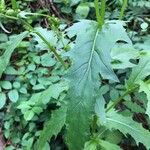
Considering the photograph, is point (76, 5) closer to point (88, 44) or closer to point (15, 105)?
point (15, 105)

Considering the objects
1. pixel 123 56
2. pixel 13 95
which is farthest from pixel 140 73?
pixel 13 95

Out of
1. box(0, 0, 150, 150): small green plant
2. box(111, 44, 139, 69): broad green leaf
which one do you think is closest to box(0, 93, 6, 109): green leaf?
box(0, 0, 150, 150): small green plant

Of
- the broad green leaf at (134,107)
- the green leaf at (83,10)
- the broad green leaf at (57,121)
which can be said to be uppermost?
the broad green leaf at (57,121)

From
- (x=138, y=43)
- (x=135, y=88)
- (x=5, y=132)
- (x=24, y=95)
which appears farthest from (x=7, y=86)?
(x=135, y=88)

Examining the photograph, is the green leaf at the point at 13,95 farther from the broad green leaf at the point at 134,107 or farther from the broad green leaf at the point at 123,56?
the broad green leaf at the point at 123,56

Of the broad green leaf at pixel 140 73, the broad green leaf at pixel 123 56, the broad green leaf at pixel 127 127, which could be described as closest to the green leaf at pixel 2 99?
the broad green leaf at pixel 127 127
